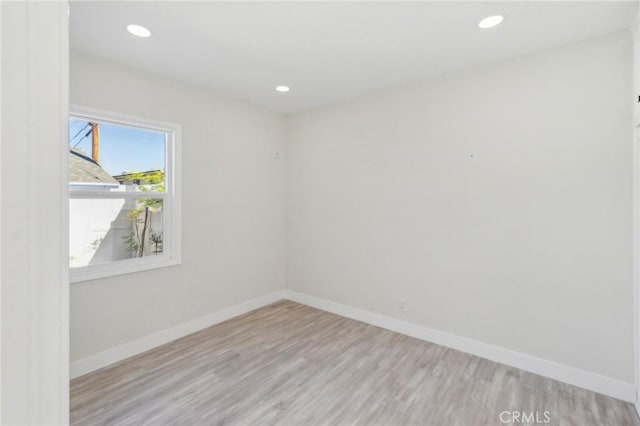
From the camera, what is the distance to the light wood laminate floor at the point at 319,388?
2.07 meters

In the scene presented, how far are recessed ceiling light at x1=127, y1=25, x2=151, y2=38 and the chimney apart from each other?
93 centimetres

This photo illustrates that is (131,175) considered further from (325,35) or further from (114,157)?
(325,35)

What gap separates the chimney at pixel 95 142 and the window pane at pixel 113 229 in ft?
1.21

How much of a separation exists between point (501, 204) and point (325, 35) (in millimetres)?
1986

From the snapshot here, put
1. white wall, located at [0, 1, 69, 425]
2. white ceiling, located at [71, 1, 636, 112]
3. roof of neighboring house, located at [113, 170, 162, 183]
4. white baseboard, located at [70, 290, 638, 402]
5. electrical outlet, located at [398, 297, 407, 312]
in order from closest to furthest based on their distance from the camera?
1. white wall, located at [0, 1, 69, 425]
2. white ceiling, located at [71, 1, 636, 112]
3. white baseboard, located at [70, 290, 638, 402]
4. roof of neighboring house, located at [113, 170, 162, 183]
5. electrical outlet, located at [398, 297, 407, 312]

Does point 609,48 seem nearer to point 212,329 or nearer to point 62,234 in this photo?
point 62,234

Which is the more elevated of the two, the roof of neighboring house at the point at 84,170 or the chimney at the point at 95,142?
the chimney at the point at 95,142

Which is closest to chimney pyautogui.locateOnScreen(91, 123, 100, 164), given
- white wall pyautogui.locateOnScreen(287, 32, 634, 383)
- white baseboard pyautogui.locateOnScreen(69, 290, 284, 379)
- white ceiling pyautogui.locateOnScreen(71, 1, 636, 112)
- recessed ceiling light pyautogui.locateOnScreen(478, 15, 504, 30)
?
white ceiling pyautogui.locateOnScreen(71, 1, 636, 112)

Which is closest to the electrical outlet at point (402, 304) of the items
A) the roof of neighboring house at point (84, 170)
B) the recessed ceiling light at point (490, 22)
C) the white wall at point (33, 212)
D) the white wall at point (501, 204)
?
the white wall at point (501, 204)

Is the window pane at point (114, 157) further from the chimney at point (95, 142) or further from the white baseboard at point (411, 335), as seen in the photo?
the white baseboard at point (411, 335)

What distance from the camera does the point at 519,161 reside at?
2.61 meters

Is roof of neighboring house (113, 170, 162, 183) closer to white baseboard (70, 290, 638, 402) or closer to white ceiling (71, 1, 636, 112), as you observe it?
white ceiling (71, 1, 636, 112)

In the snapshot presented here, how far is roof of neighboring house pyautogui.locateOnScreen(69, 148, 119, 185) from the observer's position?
8.48 ft

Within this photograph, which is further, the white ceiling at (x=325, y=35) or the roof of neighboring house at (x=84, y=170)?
the roof of neighboring house at (x=84, y=170)
